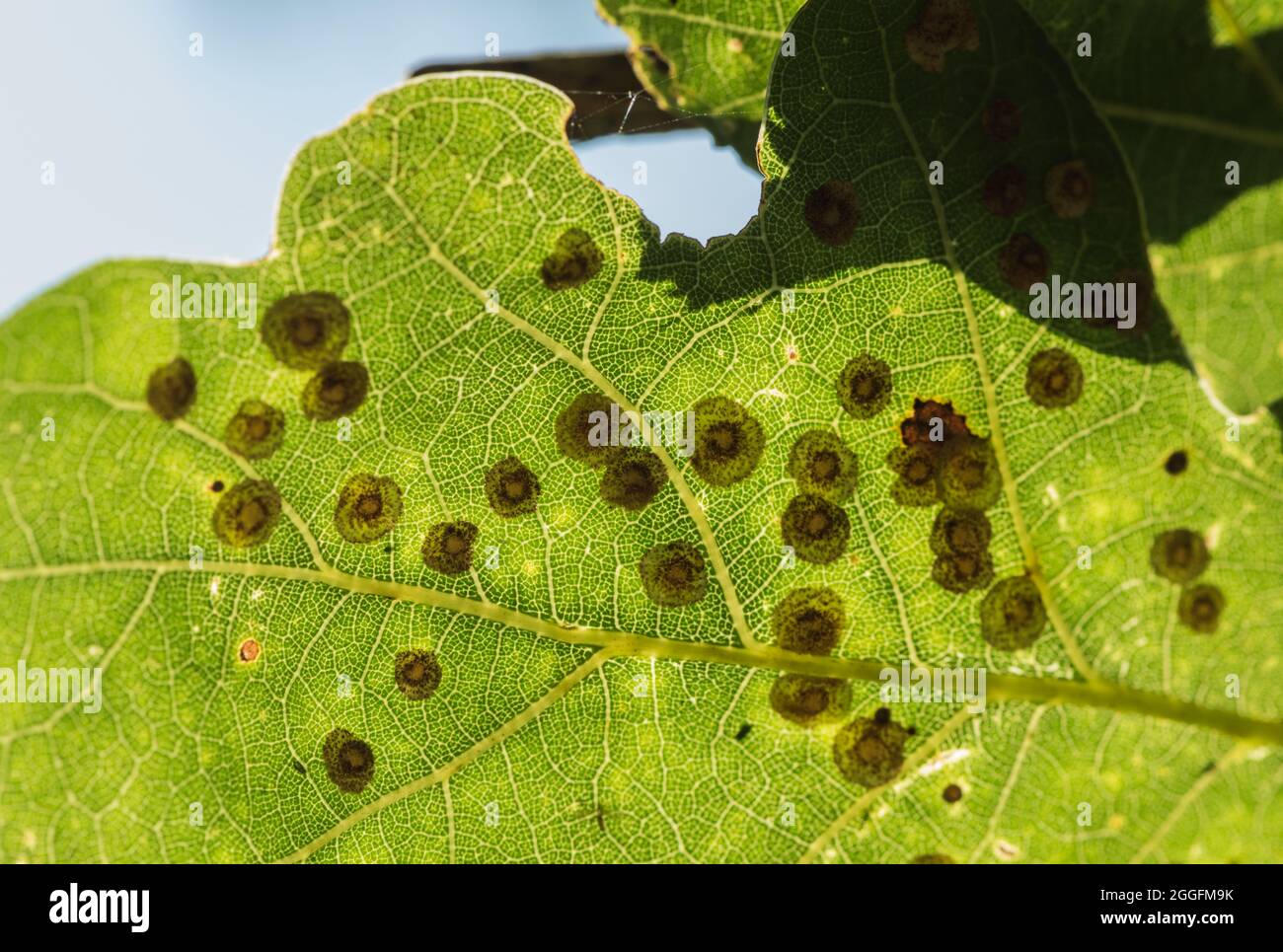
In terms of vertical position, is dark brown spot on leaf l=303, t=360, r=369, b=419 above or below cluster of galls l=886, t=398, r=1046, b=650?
above

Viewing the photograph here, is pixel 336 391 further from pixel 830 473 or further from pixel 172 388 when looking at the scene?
pixel 830 473

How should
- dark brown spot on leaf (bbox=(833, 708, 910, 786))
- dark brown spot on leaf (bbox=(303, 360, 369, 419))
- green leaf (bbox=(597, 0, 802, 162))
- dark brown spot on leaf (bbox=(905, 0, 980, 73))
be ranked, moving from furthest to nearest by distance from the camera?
green leaf (bbox=(597, 0, 802, 162))
dark brown spot on leaf (bbox=(833, 708, 910, 786))
dark brown spot on leaf (bbox=(303, 360, 369, 419))
dark brown spot on leaf (bbox=(905, 0, 980, 73))

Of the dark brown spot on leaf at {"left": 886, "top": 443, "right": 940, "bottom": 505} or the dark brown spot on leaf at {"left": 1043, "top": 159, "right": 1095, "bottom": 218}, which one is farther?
the dark brown spot on leaf at {"left": 886, "top": 443, "right": 940, "bottom": 505}

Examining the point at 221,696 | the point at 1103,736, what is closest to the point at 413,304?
the point at 221,696

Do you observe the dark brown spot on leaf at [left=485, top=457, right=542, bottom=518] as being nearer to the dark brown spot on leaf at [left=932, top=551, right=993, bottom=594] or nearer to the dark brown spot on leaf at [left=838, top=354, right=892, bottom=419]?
the dark brown spot on leaf at [left=838, top=354, right=892, bottom=419]

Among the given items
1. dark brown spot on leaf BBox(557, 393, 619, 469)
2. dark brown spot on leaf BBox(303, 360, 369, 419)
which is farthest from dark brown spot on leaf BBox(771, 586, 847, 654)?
dark brown spot on leaf BBox(303, 360, 369, 419)
